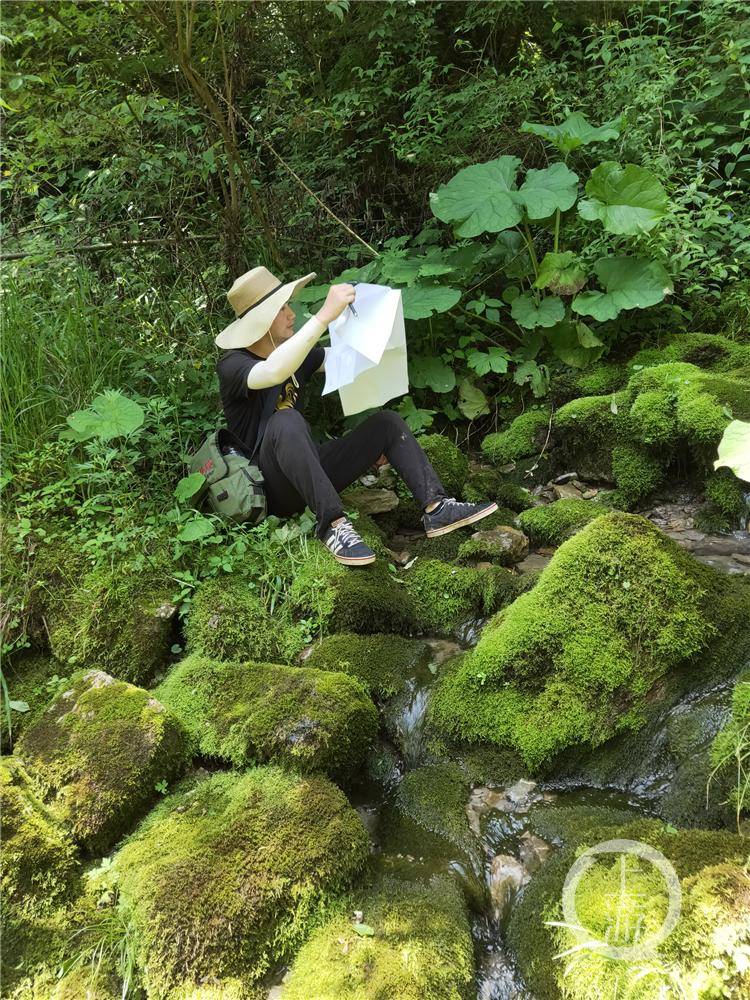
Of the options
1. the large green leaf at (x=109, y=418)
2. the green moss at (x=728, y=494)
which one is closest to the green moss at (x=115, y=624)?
the large green leaf at (x=109, y=418)

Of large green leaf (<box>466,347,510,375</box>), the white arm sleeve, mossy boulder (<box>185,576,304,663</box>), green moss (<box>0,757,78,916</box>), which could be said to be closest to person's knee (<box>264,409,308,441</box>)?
the white arm sleeve

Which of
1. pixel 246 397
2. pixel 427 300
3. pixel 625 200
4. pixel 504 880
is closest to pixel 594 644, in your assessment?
pixel 504 880

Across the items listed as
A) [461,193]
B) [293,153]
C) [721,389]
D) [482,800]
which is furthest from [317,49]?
[482,800]

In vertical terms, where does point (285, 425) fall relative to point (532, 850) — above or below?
above

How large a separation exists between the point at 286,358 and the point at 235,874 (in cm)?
210

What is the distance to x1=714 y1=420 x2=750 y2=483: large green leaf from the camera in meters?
1.66

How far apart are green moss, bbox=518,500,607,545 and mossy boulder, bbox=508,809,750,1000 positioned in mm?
1742

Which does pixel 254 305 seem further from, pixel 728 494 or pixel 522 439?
pixel 728 494

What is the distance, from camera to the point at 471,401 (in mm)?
4867

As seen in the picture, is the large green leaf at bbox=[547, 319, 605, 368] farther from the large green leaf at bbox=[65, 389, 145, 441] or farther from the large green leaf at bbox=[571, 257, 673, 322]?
the large green leaf at bbox=[65, 389, 145, 441]

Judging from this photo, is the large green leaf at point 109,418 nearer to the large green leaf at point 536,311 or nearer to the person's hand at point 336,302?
the person's hand at point 336,302

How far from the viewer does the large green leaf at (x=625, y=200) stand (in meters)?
4.07

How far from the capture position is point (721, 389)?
374cm

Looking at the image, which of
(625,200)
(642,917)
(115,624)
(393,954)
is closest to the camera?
(642,917)
